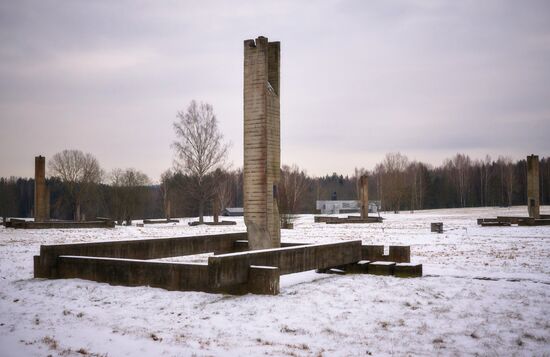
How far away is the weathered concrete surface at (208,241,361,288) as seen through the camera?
29.0 feet

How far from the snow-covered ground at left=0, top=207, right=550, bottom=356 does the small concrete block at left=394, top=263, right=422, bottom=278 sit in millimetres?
270

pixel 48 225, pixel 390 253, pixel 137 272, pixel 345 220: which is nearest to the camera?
pixel 137 272

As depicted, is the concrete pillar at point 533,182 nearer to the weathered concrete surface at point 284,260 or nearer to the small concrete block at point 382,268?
the weathered concrete surface at point 284,260

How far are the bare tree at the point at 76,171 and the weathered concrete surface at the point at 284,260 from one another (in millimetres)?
46952

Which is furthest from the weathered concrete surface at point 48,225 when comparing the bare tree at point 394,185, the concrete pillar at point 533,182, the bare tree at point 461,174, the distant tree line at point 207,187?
the bare tree at point 461,174

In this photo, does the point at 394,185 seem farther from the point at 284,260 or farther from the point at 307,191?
the point at 284,260

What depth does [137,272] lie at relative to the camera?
970 centimetres

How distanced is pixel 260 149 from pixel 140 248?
3928mm

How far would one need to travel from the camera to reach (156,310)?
8.01 meters

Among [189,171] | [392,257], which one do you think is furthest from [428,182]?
[392,257]

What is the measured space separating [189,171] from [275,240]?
32269 mm

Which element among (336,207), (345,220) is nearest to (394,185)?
(336,207)

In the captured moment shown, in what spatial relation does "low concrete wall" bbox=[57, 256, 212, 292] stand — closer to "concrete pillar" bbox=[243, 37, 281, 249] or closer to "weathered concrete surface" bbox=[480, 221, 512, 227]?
"concrete pillar" bbox=[243, 37, 281, 249]

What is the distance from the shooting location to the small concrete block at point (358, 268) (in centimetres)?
1209
